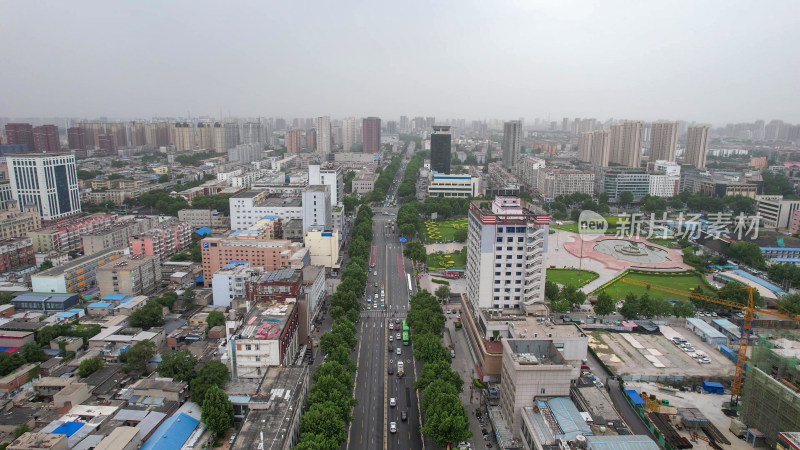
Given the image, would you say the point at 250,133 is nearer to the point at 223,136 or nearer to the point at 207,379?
the point at 223,136

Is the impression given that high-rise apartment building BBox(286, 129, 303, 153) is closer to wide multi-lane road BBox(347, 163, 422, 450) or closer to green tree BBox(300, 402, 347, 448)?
wide multi-lane road BBox(347, 163, 422, 450)

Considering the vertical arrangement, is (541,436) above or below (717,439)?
above

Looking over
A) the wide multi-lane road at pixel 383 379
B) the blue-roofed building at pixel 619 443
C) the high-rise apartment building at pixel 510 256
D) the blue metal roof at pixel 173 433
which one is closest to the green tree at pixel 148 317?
the blue metal roof at pixel 173 433

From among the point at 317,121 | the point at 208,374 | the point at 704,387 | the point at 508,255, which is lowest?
the point at 704,387

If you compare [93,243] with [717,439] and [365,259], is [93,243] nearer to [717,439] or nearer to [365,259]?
[365,259]

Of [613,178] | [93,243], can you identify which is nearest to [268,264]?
[93,243]

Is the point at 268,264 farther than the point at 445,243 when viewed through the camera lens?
No

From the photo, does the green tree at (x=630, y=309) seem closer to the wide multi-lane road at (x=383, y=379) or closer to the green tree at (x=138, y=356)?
the wide multi-lane road at (x=383, y=379)
